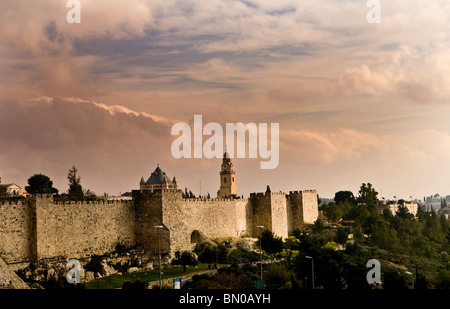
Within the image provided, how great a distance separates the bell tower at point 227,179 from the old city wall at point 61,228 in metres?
50.7

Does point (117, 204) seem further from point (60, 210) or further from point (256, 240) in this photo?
point (256, 240)

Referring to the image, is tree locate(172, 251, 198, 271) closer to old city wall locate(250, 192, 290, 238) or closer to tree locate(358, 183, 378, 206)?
old city wall locate(250, 192, 290, 238)

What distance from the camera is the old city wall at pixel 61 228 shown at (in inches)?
1051

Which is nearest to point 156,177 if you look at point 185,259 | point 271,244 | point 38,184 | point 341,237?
point 38,184

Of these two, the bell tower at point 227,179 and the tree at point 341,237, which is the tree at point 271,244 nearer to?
the tree at point 341,237

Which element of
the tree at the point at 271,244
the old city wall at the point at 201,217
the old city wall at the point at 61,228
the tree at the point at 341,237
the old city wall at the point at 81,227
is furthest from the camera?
the tree at the point at 341,237

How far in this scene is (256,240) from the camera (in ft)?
145

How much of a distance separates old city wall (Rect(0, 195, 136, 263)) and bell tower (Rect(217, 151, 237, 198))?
166 feet

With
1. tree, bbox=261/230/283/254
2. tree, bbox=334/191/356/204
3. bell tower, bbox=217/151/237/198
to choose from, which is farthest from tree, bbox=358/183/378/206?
tree, bbox=261/230/283/254

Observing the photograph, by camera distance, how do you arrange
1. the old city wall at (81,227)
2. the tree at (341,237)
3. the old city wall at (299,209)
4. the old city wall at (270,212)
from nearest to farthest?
the old city wall at (81,227), the old city wall at (270,212), the tree at (341,237), the old city wall at (299,209)

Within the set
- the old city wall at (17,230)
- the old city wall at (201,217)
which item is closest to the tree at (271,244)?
the old city wall at (201,217)
